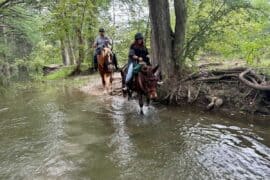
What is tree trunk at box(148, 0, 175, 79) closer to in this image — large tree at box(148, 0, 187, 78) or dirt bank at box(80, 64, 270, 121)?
large tree at box(148, 0, 187, 78)

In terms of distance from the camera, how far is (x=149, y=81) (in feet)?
30.9

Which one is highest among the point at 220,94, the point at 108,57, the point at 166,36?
the point at 166,36

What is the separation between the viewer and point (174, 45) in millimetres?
11812

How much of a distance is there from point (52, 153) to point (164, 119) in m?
3.48

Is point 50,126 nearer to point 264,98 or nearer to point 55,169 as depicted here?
point 55,169

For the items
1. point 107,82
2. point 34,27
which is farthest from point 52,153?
point 34,27

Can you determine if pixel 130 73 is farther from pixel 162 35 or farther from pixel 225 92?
pixel 225 92

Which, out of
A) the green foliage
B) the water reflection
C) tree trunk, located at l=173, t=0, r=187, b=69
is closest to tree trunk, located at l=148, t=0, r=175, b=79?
tree trunk, located at l=173, t=0, r=187, b=69

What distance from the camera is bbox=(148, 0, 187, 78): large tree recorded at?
11.3 meters

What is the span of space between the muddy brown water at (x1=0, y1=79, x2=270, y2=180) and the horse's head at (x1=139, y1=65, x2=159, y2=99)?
71cm

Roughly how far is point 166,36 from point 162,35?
6.6 inches

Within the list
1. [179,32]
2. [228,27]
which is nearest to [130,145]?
[179,32]

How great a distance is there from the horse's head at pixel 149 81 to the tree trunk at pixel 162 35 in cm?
202

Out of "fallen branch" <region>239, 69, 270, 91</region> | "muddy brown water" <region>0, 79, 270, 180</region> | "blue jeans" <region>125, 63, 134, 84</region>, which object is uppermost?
"blue jeans" <region>125, 63, 134, 84</region>
